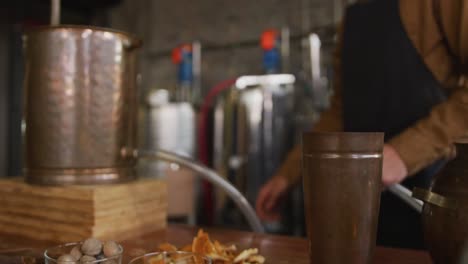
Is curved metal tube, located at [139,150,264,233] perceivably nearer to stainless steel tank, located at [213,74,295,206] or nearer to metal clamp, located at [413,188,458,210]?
metal clamp, located at [413,188,458,210]

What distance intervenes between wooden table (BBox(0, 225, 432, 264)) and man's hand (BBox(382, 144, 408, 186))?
0.14m

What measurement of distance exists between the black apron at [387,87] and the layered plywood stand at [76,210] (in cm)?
81

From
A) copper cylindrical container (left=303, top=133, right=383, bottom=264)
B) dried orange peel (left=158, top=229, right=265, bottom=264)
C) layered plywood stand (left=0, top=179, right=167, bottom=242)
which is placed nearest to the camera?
Result: copper cylindrical container (left=303, top=133, right=383, bottom=264)

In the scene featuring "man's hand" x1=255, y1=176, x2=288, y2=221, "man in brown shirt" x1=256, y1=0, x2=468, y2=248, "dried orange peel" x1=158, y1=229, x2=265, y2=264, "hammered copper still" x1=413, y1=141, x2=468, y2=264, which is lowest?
"man's hand" x1=255, y1=176, x2=288, y2=221

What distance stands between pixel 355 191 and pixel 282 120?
2.13 m

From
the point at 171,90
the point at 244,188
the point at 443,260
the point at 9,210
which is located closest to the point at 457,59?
the point at 443,260

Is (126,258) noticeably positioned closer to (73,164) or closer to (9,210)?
(73,164)

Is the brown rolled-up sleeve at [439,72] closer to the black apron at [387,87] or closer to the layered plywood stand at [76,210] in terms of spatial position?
the black apron at [387,87]

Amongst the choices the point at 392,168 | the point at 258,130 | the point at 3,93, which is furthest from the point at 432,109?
the point at 3,93

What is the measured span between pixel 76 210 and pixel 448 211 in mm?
644

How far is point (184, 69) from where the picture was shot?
3.21m

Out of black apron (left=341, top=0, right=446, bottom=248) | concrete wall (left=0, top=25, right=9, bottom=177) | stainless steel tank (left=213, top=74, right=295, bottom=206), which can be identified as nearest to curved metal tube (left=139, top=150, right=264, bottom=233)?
black apron (left=341, top=0, right=446, bottom=248)

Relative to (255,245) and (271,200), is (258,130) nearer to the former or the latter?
(271,200)

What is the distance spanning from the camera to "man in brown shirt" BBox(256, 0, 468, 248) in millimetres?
920
